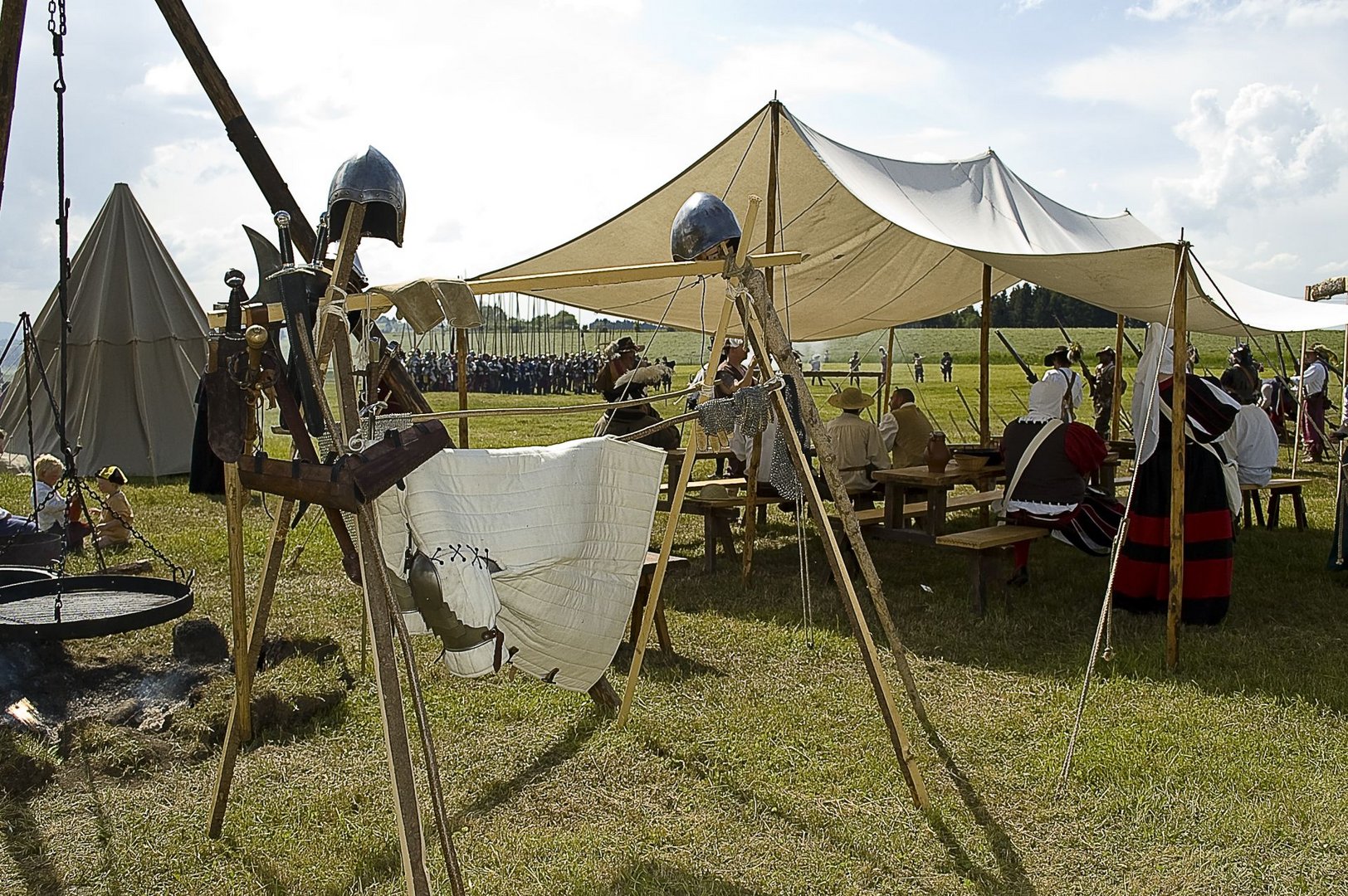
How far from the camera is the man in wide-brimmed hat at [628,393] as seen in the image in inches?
174

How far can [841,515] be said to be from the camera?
2.86 meters

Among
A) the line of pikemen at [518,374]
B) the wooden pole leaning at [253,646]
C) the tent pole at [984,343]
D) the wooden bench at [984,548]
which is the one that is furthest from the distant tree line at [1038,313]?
the wooden pole leaning at [253,646]

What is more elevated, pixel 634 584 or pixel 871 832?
pixel 634 584

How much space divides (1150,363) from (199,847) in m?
3.82

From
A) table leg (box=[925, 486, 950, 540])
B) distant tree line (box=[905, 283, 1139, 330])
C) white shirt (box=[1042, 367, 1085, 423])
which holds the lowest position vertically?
table leg (box=[925, 486, 950, 540])

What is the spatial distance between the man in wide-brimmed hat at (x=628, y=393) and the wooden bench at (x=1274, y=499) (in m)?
3.75

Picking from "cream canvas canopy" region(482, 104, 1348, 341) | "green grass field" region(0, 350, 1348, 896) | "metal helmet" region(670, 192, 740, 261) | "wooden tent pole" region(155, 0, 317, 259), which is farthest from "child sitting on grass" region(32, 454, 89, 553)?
"metal helmet" region(670, 192, 740, 261)

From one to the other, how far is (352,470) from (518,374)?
2658cm

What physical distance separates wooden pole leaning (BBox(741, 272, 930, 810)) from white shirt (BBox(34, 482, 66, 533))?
4.17 meters

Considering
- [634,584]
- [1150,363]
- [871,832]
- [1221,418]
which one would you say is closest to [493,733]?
[634,584]

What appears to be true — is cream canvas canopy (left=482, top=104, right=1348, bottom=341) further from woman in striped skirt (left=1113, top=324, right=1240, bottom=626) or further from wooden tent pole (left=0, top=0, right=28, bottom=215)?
wooden tent pole (left=0, top=0, right=28, bottom=215)

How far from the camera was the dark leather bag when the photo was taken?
1982 millimetres

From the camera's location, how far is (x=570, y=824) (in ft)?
9.08

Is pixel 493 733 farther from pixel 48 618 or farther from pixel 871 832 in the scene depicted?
pixel 48 618
